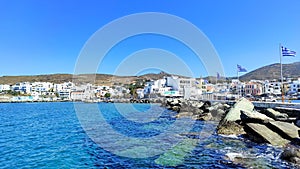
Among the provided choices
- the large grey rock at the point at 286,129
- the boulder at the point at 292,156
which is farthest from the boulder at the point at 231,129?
the boulder at the point at 292,156

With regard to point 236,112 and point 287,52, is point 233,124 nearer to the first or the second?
point 236,112

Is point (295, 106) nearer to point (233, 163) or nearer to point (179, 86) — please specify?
point (233, 163)

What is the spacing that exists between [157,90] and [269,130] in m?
94.1

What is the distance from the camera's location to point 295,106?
19.2 meters

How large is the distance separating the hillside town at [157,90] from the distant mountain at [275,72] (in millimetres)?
34304

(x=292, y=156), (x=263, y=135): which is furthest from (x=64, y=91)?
(x=292, y=156)

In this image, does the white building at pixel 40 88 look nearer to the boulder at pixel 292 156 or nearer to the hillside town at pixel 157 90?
the hillside town at pixel 157 90

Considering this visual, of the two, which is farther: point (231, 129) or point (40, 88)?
point (40, 88)

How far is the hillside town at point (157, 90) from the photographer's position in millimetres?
87438

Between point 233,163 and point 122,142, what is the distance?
7392mm

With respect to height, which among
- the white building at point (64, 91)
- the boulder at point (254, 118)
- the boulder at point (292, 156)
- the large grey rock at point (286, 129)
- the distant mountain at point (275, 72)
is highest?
the distant mountain at point (275, 72)

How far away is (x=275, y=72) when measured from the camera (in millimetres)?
180125

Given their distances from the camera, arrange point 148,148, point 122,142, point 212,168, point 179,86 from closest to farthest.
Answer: point 212,168 → point 148,148 → point 122,142 → point 179,86

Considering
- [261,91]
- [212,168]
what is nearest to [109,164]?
[212,168]
